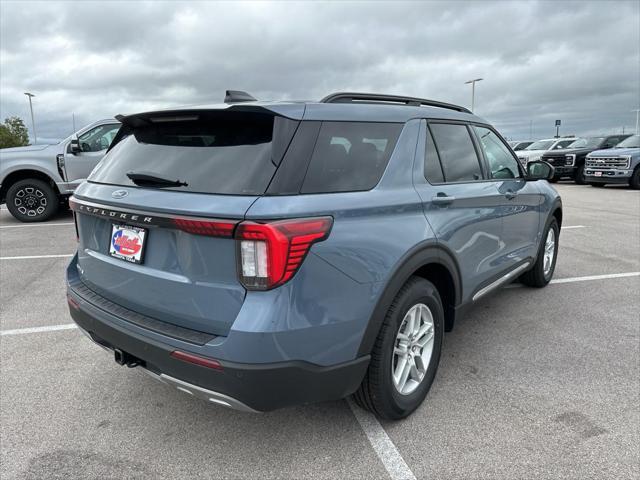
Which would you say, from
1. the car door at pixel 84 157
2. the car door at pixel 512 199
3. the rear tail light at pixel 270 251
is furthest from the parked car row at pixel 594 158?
the rear tail light at pixel 270 251

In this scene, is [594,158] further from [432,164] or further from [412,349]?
[412,349]

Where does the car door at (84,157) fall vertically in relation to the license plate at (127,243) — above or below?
above

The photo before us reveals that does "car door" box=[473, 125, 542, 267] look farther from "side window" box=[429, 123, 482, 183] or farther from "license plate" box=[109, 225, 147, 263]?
"license plate" box=[109, 225, 147, 263]

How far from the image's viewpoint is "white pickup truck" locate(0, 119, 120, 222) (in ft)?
30.2

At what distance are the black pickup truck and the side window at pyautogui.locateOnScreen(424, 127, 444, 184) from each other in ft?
59.5

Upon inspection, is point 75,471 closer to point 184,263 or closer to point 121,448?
point 121,448

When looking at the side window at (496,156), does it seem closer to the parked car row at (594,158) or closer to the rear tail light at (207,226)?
the rear tail light at (207,226)

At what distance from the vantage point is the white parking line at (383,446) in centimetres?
226

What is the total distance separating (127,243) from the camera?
2.32 m

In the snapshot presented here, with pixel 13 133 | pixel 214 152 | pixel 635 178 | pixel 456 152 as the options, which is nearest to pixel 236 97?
pixel 214 152

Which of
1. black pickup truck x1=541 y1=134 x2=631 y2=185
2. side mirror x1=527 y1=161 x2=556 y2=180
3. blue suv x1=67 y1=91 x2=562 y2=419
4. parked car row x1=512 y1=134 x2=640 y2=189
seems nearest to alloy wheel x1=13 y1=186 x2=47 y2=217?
blue suv x1=67 y1=91 x2=562 y2=419

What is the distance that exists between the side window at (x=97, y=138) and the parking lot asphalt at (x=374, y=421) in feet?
19.7

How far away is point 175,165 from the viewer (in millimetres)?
2297

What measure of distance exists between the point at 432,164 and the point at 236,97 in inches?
47.2
